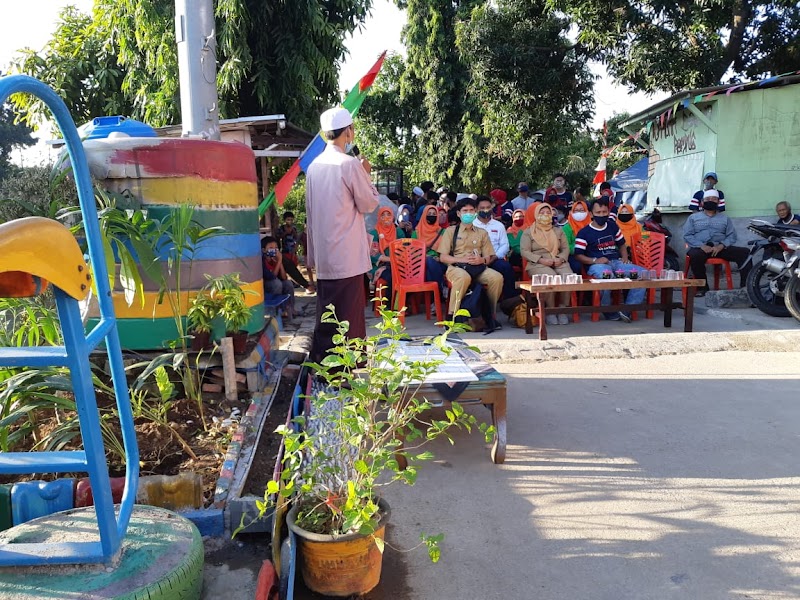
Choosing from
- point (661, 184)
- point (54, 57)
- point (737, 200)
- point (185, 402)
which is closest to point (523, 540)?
point (185, 402)

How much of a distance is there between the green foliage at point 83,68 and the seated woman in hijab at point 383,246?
6228 millimetres

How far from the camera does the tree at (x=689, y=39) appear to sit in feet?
33.8

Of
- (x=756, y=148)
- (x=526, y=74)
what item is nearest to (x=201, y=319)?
(x=756, y=148)

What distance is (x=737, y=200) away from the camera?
936 centimetres

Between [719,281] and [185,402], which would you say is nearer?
[185,402]


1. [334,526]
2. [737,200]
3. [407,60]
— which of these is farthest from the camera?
[407,60]

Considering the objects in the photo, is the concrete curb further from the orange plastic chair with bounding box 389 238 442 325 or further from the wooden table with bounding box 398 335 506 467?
the wooden table with bounding box 398 335 506 467

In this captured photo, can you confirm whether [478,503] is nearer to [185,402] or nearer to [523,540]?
[523,540]

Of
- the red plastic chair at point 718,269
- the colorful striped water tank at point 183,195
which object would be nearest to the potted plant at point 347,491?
the colorful striped water tank at point 183,195

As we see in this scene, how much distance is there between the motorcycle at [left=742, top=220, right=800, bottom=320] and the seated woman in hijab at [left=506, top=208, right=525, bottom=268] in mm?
2658

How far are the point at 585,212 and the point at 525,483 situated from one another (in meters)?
5.67

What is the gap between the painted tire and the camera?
162cm

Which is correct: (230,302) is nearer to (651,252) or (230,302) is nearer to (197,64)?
(197,64)

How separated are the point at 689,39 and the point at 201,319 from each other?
10.6 meters
